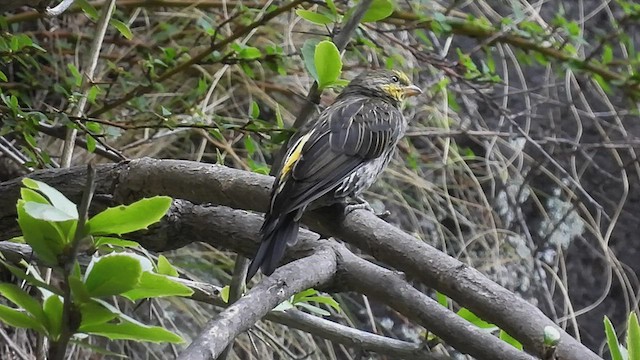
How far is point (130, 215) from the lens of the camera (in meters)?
0.56

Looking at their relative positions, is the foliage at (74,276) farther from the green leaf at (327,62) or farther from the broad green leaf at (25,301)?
the green leaf at (327,62)

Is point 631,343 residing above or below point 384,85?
above

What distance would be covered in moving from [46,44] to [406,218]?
3.33 feet

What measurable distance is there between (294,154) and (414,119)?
1075mm

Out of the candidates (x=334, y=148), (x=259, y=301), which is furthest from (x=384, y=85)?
(x=259, y=301)

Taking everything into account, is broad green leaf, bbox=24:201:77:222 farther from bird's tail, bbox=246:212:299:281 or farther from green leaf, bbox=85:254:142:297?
bird's tail, bbox=246:212:299:281

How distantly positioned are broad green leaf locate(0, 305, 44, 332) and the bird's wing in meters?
0.56

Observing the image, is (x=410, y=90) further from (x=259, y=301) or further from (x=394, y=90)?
(x=259, y=301)

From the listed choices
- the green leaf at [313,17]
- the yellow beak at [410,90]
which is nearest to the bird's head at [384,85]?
the yellow beak at [410,90]

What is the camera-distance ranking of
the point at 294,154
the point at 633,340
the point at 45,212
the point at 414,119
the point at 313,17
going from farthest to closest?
the point at 414,119 → the point at 294,154 → the point at 313,17 → the point at 633,340 → the point at 45,212

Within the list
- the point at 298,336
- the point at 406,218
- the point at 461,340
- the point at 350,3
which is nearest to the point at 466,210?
the point at 406,218

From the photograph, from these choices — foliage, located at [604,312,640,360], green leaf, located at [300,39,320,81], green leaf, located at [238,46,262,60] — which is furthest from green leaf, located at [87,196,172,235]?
green leaf, located at [238,46,262,60]

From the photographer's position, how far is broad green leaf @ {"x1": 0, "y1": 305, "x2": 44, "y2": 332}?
0.53m

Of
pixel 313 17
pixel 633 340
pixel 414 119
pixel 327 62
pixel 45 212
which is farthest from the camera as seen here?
pixel 414 119
